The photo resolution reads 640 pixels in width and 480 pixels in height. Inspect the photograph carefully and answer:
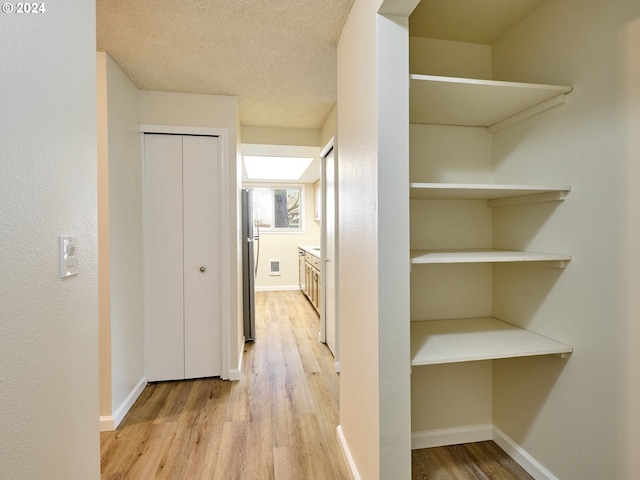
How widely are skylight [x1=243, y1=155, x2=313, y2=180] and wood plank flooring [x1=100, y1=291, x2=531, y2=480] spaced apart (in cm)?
261

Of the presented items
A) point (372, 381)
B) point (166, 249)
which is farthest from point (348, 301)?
point (166, 249)

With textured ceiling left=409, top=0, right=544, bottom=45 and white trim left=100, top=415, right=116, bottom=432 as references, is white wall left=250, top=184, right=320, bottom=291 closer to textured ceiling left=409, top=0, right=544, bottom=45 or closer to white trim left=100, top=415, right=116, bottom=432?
white trim left=100, top=415, right=116, bottom=432

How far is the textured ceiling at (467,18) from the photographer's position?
60.8 inches

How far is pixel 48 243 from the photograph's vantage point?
2.82ft

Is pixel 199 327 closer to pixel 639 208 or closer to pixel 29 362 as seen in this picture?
pixel 29 362

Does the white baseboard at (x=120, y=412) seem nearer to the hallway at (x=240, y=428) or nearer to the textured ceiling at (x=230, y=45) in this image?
the hallway at (x=240, y=428)

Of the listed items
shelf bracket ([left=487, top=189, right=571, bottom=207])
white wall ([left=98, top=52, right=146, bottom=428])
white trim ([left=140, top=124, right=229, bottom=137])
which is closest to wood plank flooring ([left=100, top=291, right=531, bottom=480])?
white wall ([left=98, top=52, right=146, bottom=428])

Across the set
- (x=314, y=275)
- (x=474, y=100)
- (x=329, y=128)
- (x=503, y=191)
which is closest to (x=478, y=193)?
(x=503, y=191)

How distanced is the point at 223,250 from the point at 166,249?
0.46m

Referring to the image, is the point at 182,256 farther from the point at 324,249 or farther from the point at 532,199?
the point at 532,199

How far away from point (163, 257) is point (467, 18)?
259 centimetres

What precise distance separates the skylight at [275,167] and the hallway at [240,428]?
101 inches

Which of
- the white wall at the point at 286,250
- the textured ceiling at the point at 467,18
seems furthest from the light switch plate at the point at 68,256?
the white wall at the point at 286,250

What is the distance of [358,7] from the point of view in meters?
1.48
